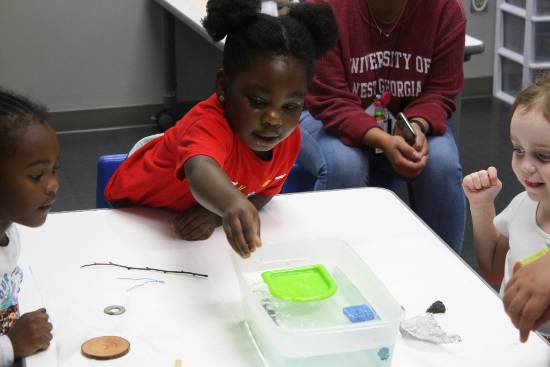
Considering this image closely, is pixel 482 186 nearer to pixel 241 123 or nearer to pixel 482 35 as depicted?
pixel 241 123

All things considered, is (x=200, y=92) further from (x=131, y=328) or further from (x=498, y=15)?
(x=131, y=328)

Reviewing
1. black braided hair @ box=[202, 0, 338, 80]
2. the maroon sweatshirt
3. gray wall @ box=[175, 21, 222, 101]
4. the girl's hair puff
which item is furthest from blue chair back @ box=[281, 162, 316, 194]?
gray wall @ box=[175, 21, 222, 101]

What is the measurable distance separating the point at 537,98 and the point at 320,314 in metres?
0.58

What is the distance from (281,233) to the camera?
1548 mm

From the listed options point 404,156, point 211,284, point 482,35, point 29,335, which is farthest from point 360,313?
point 482,35

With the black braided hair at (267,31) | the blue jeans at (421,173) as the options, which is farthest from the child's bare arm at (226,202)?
the blue jeans at (421,173)

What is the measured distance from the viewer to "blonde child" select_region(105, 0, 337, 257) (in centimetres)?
147

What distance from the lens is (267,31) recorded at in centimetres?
152

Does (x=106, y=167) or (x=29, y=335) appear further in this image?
(x=106, y=167)

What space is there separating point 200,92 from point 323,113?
2122 mm

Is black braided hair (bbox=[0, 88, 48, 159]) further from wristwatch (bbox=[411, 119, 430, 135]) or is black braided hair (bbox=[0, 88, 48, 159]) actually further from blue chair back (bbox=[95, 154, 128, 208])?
wristwatch (bbox=[411, 119, 430, 135])

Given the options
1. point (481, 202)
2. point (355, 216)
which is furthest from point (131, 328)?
point (481, 202)

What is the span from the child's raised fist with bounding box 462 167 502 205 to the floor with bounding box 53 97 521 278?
57.0 inches

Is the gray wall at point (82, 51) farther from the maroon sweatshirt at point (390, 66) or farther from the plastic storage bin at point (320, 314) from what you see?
the plastic storage bin at point (320, 314)
